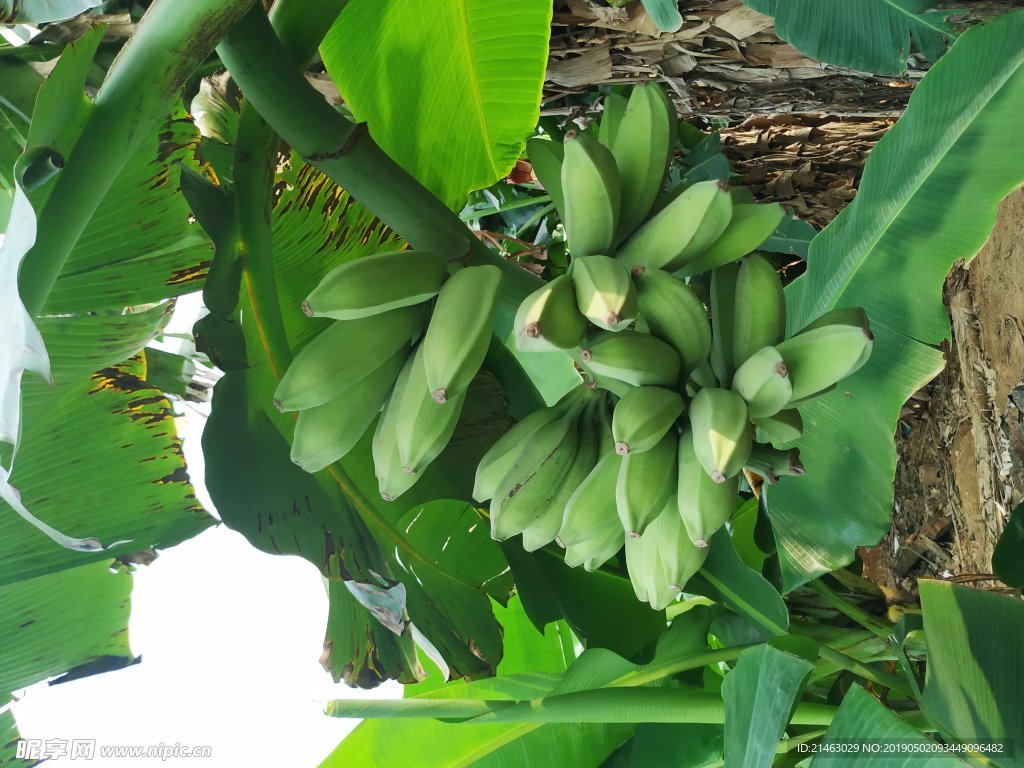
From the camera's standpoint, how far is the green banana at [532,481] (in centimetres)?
57

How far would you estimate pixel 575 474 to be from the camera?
590mm

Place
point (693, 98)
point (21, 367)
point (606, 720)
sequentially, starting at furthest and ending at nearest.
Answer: point (693, 98)
point (606, 720)
point (21, 367)

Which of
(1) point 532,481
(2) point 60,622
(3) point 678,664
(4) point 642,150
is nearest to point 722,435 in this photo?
(1) point 532,481

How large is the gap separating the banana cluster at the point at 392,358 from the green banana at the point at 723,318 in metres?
0.21

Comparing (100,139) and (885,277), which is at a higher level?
(100,139)

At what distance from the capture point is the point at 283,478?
0.71 metres

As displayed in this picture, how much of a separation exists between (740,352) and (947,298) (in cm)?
140

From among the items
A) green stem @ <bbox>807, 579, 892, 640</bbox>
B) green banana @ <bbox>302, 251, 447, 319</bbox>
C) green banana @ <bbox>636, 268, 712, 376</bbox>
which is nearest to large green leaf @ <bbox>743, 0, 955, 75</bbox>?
green banana @ <bbox>636, 268, 712, 376</bbox>

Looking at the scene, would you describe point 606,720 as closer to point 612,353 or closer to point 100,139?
point 612,353

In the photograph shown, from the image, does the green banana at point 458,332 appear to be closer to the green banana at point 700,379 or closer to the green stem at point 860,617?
the green banana at point 700,379

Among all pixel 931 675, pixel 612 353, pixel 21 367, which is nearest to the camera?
pixel 21 367

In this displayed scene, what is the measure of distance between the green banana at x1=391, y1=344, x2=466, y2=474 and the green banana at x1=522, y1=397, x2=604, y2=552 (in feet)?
0.37

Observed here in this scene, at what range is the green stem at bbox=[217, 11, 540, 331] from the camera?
474mm

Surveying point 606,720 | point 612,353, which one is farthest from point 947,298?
point 612,353
